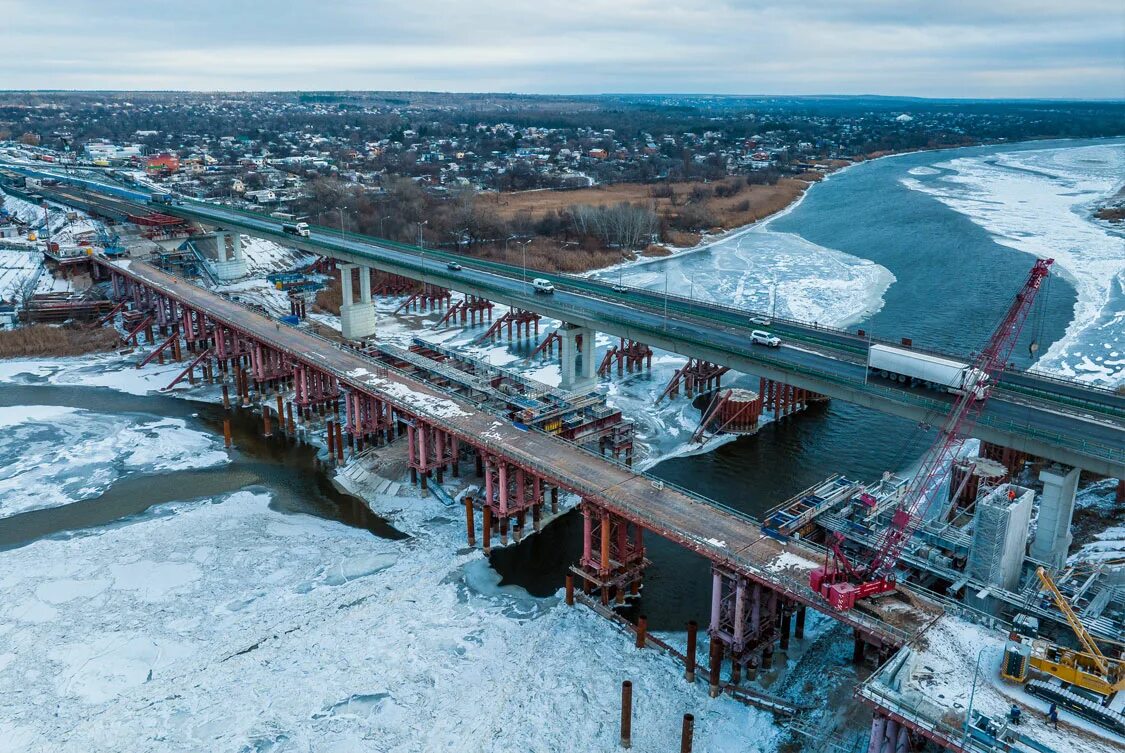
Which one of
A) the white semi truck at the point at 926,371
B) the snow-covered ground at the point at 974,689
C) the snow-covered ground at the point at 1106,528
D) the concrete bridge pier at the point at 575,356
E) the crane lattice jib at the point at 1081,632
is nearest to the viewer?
the snow-covered ground at the point at 974,689

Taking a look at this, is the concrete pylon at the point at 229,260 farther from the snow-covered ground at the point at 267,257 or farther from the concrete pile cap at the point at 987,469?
the concrete pile cap at the point at 987,469

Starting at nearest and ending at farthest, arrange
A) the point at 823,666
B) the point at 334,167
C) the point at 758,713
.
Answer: the point at 758,713 < the point at 823,666 < the point at 334,167

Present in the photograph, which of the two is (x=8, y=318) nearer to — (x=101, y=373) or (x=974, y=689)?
(x=101, y=373)

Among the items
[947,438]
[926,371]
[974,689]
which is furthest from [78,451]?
[974,689]

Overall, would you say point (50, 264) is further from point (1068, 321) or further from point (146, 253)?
point (1068, 321)

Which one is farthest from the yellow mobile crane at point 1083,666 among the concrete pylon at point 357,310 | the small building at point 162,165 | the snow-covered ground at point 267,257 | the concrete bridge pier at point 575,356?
the small building at point 162,165

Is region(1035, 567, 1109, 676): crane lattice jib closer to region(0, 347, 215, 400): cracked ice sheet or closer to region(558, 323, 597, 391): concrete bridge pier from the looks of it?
region(558, 323, 597, 391): concrete bridge pier

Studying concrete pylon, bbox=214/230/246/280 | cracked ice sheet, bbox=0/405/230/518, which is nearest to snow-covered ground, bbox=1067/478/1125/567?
cracked ice sheet, bbox=0/405/230/518

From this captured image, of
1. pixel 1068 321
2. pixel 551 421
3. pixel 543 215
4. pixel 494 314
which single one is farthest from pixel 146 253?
pixel 1068 321
